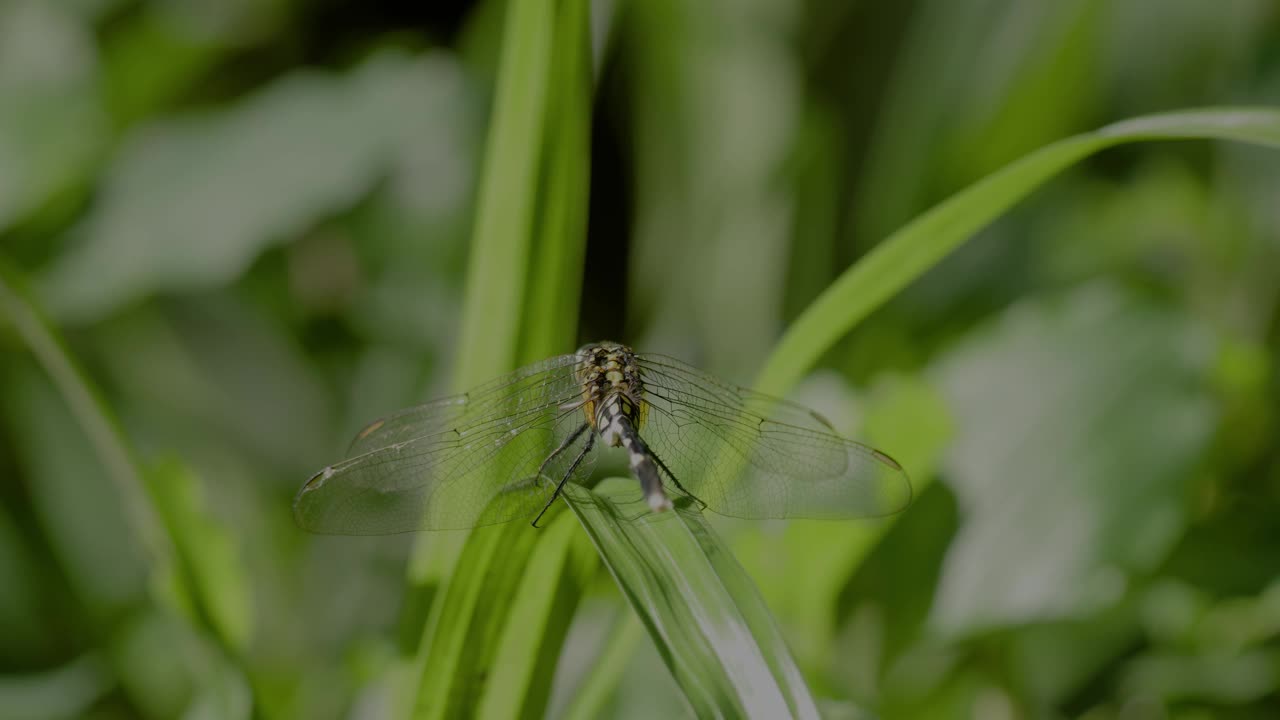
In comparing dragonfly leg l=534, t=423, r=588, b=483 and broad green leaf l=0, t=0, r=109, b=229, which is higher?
broad green leaf l=0, t=0, r=109, b=229

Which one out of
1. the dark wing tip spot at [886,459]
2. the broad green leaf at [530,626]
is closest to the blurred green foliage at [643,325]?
the broad green leaf at [530,626]

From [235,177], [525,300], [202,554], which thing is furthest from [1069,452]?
[235,177]

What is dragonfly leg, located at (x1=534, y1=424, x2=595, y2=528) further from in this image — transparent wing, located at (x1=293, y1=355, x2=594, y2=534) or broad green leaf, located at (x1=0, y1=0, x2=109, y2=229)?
broad green leaf, located at (x1=0, y1=0, x2=109, y2=229)

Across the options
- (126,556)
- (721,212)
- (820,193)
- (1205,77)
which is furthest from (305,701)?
(1205,77)

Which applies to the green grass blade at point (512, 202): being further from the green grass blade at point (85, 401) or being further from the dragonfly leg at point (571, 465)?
the green grass blade at point (85, 401)

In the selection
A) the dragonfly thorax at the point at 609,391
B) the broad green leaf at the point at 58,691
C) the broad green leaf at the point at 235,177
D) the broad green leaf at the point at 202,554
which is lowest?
the broad green leaf at the point at 58,691

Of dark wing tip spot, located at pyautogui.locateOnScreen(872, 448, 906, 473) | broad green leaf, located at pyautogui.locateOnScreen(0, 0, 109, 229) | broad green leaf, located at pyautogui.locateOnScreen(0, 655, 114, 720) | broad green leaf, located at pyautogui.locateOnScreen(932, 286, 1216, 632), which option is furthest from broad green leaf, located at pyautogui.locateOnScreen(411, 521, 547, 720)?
broad green leaf, located at pyautogui.locateOnScreen(0, 0, 109, 229)
